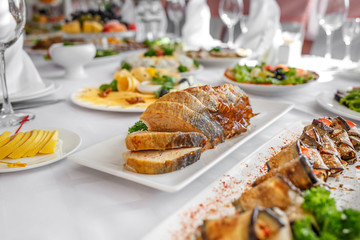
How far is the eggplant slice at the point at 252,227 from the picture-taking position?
87 centimetres

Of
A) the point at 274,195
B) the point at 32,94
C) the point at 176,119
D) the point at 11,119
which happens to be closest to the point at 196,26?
the point at 32,94

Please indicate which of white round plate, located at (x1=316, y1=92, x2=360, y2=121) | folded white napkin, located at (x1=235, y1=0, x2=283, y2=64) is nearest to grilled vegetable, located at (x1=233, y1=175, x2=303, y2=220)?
white round plate, located at (x1=316, y1=92, x2=360, y2=121)

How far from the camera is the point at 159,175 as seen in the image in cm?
132

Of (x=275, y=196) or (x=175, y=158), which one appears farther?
(x=175, y=158)

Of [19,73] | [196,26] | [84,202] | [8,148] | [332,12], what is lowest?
[84,202]

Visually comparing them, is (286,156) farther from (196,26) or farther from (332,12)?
(196,26)

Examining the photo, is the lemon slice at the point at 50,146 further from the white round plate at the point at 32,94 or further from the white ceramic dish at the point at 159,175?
the white round plate at the point at 32,94

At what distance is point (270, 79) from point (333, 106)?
619mm

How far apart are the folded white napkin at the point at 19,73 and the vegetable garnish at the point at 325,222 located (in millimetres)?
2344

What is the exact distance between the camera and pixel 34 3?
57.0 ft

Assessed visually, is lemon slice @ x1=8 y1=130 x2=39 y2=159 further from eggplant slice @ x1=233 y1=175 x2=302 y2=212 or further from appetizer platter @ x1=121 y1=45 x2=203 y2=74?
appetizer platter @ x1=121 y1=45 x2=203 y2=74

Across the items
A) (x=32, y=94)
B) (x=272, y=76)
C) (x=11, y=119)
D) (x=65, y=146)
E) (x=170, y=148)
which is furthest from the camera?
(x=272, y=76)

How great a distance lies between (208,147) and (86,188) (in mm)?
618

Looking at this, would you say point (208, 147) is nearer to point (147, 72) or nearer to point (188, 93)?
point (188, 93)
